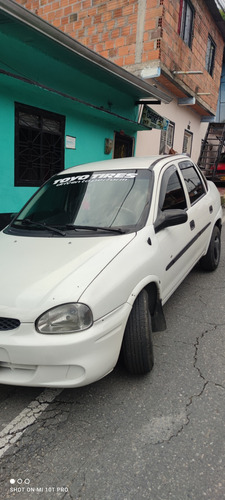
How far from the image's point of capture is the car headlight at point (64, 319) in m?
1.95

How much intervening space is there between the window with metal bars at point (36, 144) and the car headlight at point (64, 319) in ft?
15.2

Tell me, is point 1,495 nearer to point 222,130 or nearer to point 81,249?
point 81,249

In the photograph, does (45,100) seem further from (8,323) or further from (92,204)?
(8,323)

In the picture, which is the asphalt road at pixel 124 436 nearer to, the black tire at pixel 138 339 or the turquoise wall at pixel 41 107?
the black tire at pixel 138 339

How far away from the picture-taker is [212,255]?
184 inches

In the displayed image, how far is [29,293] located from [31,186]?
472cm

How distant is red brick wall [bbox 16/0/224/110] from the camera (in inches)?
347

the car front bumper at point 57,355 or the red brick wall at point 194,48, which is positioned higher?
the red brick wall at point 194,48

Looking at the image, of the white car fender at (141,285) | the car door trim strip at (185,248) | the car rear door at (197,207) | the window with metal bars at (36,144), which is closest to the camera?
the white car fender at (141,285)

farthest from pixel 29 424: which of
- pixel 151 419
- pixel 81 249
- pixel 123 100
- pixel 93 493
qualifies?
pixel 123 100

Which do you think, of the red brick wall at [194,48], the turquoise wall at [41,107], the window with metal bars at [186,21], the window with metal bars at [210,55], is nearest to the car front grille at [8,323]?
the turquoise wall at [41,107]

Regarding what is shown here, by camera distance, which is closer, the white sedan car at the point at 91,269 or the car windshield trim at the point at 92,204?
the white sedan car at the point at 91,269

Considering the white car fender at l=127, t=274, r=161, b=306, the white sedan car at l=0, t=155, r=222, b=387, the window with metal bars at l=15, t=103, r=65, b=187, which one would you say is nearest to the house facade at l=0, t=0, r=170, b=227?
the window with metal bars at l=15, t=103, r=65, b=187

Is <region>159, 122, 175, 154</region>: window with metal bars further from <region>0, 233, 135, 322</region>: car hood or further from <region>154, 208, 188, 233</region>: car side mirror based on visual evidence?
<region>0, 233, 135, 322</region>: car hood
